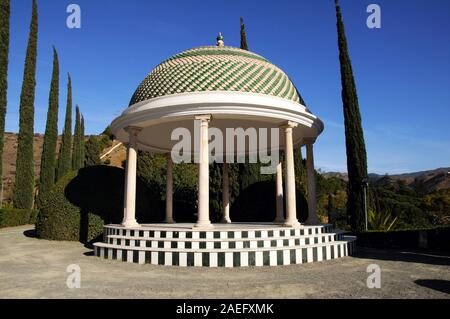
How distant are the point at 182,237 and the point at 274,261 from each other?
3.10m

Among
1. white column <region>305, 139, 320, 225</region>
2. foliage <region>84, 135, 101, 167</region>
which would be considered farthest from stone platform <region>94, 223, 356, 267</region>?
foliage <region>84, 135, 101, 167</region>

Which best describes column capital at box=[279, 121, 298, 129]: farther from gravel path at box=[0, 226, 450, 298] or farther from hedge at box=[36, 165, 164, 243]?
hedge at box=[36, 165, 164, 243]

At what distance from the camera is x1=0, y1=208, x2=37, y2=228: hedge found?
26.0 metres

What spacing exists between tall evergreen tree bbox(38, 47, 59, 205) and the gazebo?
67.7 feet

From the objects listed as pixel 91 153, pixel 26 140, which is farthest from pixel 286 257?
pixel 91 153

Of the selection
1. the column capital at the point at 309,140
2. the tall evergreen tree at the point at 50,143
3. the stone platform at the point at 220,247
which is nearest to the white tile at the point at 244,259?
the stone platform at the point at 220,247

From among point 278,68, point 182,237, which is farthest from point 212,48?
point 182,237

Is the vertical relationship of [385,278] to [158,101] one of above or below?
below

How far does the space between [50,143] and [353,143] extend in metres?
28.9

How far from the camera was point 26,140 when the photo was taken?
31.3 meters

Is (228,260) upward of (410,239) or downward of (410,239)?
upward

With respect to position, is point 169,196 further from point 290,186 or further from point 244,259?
point 244,259

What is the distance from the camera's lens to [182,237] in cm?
1149
